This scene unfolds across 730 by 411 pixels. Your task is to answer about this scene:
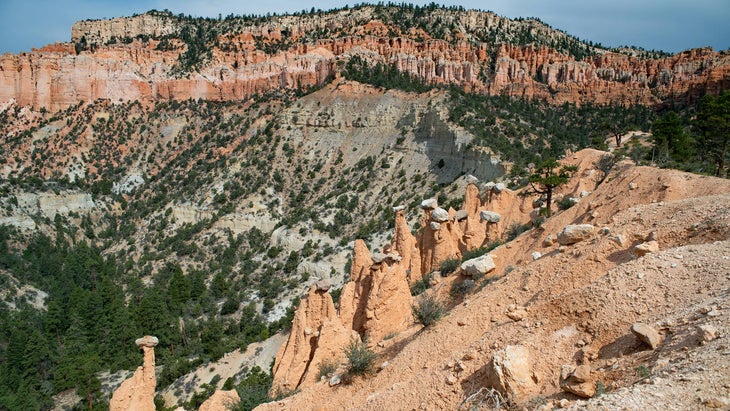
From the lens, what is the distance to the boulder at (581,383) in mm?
6488

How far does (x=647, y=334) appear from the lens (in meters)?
6.71

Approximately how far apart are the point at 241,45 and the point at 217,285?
66680 mm

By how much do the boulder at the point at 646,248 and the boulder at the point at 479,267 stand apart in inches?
238

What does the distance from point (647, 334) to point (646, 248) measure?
3.37 meters

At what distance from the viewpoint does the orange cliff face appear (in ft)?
279

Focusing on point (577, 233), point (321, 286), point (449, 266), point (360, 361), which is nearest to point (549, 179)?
point (449, 266)

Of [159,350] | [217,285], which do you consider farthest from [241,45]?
[159,350]

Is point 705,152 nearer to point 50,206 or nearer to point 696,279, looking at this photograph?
point 696,279

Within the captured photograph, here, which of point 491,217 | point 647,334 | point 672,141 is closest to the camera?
point 647,334

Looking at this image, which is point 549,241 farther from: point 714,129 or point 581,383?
point 714,129

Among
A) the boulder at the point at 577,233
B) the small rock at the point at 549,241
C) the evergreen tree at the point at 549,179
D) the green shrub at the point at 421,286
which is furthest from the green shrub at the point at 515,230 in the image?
the boulder at the point at 577,233

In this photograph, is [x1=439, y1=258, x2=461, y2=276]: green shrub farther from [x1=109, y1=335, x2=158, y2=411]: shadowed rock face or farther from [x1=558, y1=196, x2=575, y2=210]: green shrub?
[x1=109, y1=335, x2=158, y2=411]: shadowed rock face

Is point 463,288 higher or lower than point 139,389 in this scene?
higher

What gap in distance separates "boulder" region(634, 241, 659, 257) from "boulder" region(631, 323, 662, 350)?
120 inches
